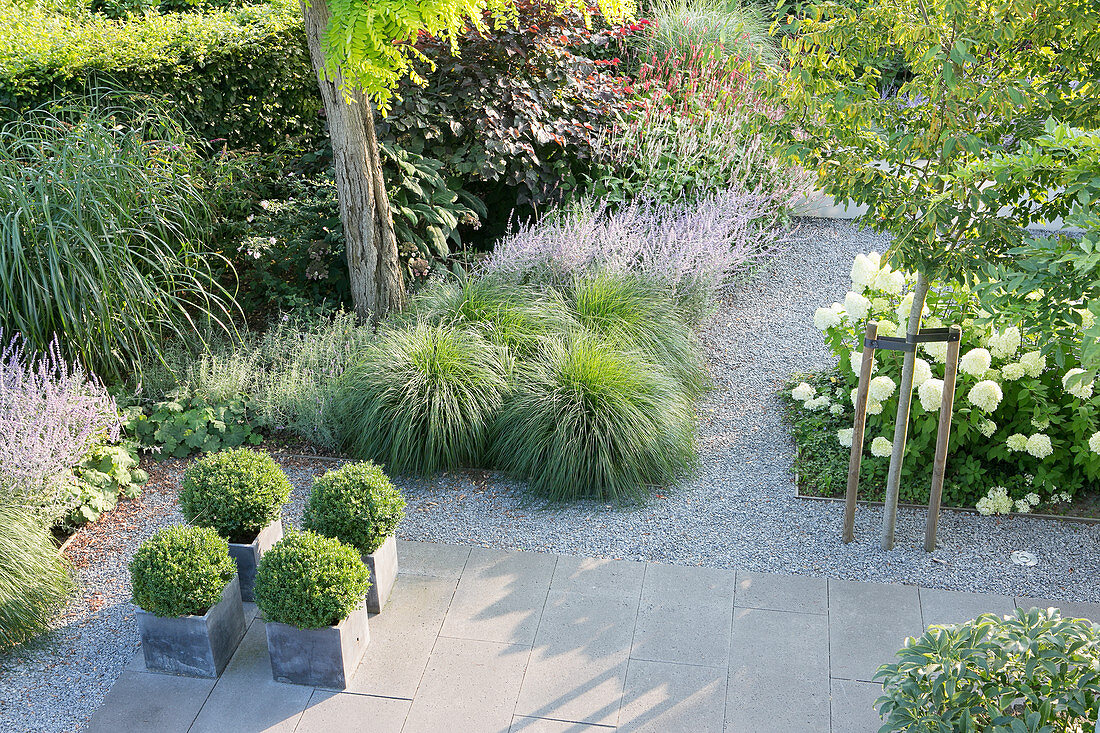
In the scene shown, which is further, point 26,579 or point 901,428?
point 901,428

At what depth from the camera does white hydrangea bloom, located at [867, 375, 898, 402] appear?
424 centimetres

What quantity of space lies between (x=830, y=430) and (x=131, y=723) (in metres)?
3.47

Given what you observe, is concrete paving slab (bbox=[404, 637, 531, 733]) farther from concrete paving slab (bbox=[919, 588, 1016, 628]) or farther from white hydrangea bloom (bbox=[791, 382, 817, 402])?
white hydrangea bloom (bbox=[791, 382, 817, 402])

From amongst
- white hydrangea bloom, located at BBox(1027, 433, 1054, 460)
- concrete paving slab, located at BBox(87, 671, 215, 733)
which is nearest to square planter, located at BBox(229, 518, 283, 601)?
concrete paving slab, located at BBox(87, 671, 215, 733)

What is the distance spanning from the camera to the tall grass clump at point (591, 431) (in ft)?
14.4

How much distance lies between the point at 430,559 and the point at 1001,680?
7.59 ft

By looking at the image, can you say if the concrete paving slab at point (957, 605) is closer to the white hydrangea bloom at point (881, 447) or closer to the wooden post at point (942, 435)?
the wooden post at point (942, 435)

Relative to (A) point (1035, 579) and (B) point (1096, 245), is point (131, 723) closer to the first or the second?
(B) point (1096, 245)

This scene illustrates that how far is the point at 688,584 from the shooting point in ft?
12.6

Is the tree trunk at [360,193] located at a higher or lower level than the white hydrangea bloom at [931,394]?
A: higher

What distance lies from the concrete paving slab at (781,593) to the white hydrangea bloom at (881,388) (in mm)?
957

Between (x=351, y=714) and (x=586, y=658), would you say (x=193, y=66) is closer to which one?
(x=351, y=714)

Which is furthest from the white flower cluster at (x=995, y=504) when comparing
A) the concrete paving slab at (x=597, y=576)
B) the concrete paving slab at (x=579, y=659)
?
the concrete paving slab at (x=579, y=659)

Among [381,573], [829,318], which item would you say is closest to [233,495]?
[381,573]
